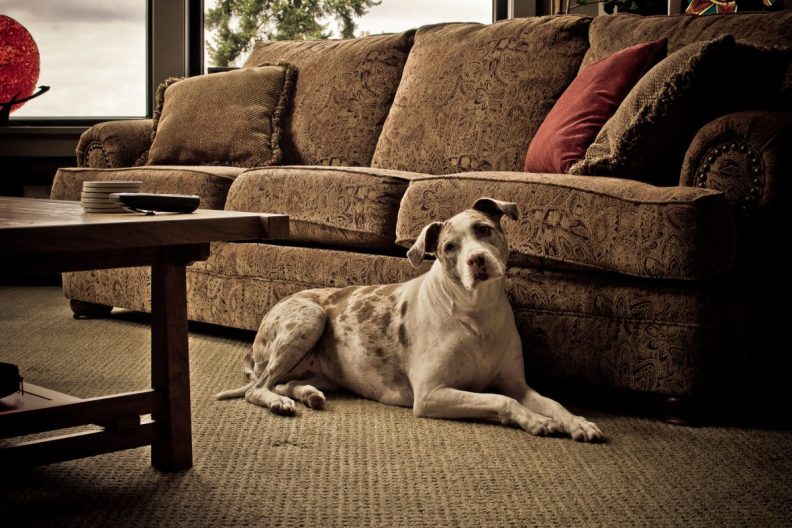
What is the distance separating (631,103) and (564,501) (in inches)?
53.2

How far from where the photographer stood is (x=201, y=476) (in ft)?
6.60

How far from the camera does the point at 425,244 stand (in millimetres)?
2506

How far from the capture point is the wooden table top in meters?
1.62

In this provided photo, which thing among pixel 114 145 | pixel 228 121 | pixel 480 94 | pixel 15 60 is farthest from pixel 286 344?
pixel 15 60

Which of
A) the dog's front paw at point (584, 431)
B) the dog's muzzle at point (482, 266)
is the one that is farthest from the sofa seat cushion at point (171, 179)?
the dog's front paw at point (584, 431)

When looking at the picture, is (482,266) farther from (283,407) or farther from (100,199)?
(100,199)

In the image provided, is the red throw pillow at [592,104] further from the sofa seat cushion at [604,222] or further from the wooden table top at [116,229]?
the wooden table top at [116,229]

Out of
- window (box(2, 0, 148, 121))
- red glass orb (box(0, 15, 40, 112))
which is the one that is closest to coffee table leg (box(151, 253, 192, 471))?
red glass orb (box(0, 15, 40, 112))

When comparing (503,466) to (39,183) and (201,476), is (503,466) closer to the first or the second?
(201,476)

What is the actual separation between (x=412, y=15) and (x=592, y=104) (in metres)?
2.66

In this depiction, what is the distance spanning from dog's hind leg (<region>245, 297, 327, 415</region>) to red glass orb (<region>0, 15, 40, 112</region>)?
9.85 feet

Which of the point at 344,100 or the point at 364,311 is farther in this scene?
the point at 344,100

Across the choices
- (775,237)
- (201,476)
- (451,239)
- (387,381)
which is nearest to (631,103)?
(775,237)

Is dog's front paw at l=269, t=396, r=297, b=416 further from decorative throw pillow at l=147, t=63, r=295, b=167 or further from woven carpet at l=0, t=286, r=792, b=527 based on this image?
decorative throw pillow at l=147, t=63, r=295, b=167
